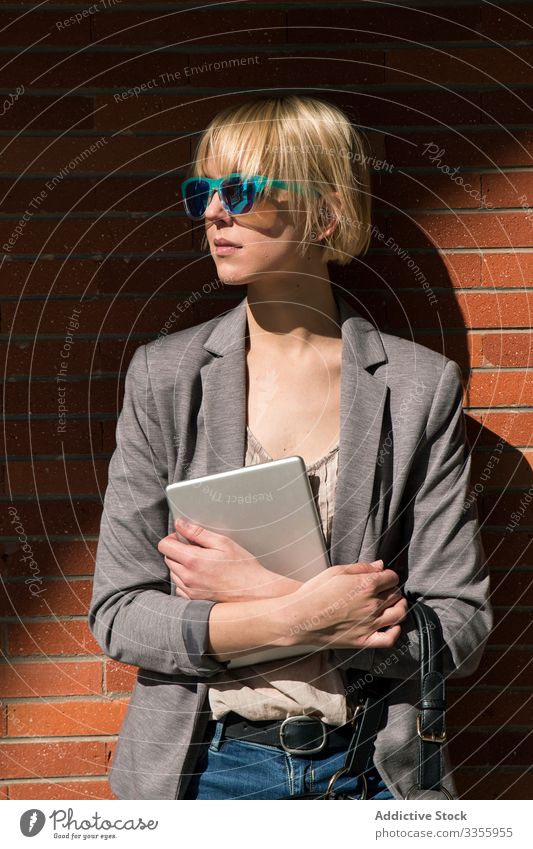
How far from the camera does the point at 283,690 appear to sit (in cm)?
191

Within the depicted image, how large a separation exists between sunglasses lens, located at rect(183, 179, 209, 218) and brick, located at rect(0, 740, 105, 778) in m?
1.40

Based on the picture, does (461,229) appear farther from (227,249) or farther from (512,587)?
(512,587)

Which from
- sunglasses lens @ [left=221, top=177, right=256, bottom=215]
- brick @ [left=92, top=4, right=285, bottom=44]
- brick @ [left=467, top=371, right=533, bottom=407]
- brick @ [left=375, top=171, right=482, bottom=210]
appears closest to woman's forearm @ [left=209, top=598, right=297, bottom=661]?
sunglasses lens @ [left=221, top=177, right=256, bottom=215]

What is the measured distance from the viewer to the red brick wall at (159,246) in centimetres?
240

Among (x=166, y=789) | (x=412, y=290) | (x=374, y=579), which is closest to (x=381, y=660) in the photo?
(x=374, y=579)

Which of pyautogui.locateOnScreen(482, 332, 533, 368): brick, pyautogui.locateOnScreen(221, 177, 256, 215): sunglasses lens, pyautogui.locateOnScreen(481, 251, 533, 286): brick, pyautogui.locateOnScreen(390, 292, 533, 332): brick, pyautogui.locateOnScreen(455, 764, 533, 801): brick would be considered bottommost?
pyautogui.locateOnScreen(455, 764, 533, 801): brick

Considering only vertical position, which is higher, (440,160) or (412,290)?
(440,160)

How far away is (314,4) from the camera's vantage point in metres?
2.41

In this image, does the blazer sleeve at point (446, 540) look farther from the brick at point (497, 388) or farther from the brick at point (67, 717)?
the brick at point (67, 717)

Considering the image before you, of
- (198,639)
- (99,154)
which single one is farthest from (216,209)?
(198,639)

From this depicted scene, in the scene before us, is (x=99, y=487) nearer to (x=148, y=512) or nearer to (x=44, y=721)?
(x=148, y=512)

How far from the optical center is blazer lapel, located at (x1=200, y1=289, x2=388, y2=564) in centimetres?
199

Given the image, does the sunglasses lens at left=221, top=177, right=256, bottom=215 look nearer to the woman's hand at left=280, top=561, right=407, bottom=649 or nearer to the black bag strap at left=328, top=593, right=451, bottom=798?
the woman's hand at left=280, top=561, right=407, bottom=649

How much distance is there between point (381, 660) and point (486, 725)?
762 millimetres
